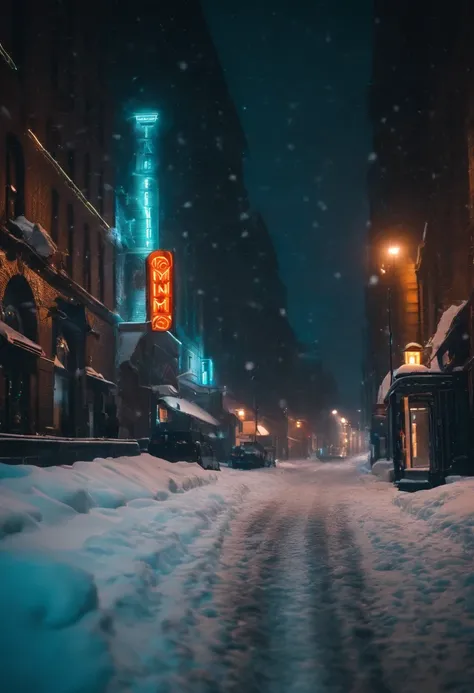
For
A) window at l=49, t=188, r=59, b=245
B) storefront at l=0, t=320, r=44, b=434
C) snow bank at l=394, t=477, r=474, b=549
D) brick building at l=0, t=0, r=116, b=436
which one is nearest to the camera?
snow bank at l=394, t=477, r=474, b=549

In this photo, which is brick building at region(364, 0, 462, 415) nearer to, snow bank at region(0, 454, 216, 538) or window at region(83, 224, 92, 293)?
window at region(83, 224, 92, 293)

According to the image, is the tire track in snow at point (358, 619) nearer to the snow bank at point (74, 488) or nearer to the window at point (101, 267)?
the snow bank at point (74, 488)

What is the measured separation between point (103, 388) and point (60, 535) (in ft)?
75.3

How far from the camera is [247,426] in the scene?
76625mm

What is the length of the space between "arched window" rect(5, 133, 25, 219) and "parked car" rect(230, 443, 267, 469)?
84.5ft

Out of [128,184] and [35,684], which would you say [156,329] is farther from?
[35,684]

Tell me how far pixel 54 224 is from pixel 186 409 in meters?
20.1

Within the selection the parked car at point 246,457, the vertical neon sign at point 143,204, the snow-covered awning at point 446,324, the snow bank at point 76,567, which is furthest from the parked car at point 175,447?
the parked car at point 246,457

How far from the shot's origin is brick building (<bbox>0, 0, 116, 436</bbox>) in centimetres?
2164

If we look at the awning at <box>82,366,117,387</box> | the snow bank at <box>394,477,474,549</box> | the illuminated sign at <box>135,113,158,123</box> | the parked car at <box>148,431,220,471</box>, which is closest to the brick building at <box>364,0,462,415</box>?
the parked car at <box>148,431,220,471</box>

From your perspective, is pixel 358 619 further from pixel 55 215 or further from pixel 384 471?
pixel 384 471

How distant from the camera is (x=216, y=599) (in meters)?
7.52

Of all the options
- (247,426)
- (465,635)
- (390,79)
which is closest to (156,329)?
(465,635)

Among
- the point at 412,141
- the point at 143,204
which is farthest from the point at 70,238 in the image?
the point at 412,141
